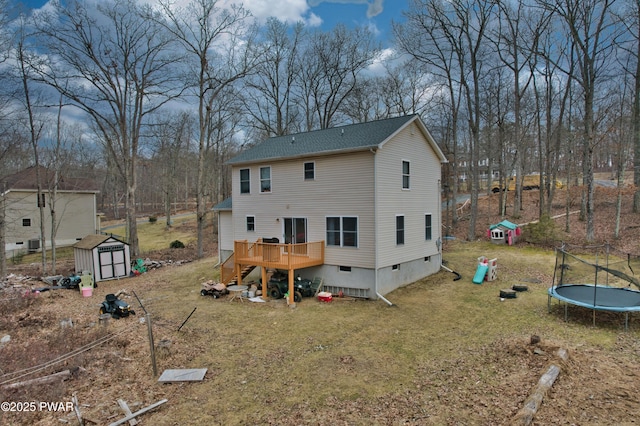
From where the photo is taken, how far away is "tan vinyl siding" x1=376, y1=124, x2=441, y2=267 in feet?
44.2

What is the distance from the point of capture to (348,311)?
1201cm

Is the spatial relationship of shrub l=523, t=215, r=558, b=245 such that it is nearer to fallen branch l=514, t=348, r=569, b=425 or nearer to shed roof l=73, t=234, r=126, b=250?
fallen branch l=514, t=348, r=569, b=425

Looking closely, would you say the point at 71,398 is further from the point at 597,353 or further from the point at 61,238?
the point at 61,238

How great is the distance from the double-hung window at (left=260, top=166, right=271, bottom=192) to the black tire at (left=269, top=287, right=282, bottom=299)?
4.85 meters

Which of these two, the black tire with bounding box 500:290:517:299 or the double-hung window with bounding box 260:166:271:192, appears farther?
the double-hung window with bounding box 260:166:271:192

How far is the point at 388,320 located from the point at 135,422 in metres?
7.47

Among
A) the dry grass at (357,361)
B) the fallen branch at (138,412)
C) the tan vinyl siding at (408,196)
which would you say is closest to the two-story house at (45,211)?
the dry grass at (357,361)

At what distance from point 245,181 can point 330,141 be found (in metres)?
5.01

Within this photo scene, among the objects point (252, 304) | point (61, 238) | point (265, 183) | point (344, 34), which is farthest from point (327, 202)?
point (61, 238)

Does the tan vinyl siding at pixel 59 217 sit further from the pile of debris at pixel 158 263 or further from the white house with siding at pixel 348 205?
the white house with siding at pixel 348 205

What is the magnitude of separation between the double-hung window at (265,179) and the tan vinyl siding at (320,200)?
0.79ft

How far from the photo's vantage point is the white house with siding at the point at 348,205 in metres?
13.4

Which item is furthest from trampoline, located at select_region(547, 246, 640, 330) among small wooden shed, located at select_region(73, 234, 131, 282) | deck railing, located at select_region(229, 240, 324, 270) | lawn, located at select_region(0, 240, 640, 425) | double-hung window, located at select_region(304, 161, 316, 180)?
small wooden shed, located at select_region(73, 234, 131, 282)

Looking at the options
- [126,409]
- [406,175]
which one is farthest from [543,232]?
[126,409]
